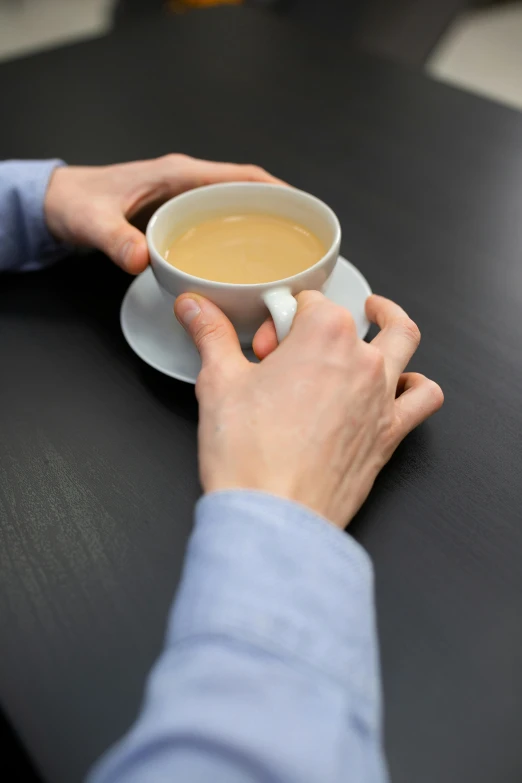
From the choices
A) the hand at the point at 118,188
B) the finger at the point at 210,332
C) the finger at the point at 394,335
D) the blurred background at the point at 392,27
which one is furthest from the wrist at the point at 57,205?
the blurred background at the point at 392,27

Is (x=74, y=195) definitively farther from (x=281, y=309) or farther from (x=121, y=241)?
(x=281, y=309)

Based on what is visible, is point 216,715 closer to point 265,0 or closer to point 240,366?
point 240,366

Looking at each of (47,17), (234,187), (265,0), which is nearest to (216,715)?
(234,187)

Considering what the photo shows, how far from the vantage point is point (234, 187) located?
64 centimetres

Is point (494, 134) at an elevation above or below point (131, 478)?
above

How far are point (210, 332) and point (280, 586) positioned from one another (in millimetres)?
227

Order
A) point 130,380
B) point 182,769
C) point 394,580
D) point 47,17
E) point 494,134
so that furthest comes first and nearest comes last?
point 47,17 → point 494,134 → point 130,380 → point 394,580 → point 182,769

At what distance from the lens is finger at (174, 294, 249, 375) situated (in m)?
→ 0.51

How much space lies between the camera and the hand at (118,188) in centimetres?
69

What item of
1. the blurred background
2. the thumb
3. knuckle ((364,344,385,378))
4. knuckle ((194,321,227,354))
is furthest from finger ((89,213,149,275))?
the blurred background

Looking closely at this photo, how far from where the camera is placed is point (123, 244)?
2.04 ft

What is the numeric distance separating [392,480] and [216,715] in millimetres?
236

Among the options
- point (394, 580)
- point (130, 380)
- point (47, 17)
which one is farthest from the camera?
point (47, 17)

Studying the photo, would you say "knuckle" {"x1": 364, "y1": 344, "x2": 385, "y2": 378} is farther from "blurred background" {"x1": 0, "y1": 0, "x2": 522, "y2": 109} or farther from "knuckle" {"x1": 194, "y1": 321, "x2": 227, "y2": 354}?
"blurred background" {"x1": 0, "y1": 0, "x2": 522, "y2": 109}
